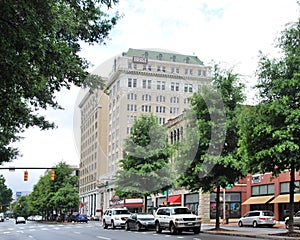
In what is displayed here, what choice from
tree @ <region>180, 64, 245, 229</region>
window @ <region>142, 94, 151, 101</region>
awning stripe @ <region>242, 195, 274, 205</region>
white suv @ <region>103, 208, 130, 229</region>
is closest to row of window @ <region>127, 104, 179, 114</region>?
window @ <region>142, 94, 151, 101</region>

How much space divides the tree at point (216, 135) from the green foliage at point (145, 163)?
1229cm

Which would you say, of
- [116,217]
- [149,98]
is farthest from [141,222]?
[149,98]

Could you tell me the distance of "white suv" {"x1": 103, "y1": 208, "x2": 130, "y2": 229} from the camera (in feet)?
142

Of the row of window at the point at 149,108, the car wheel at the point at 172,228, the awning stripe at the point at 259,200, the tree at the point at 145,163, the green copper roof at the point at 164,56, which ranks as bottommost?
the car wheel at the point at 172,228

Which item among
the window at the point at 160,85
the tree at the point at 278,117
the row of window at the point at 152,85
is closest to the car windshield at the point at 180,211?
the tree at the point at 278,117

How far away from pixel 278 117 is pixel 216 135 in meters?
9.13

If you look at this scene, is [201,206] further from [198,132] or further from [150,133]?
[198,132]

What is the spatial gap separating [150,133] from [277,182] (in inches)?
Result: 587

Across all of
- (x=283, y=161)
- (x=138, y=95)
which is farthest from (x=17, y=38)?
(x=138, y=95)

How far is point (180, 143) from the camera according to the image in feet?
121

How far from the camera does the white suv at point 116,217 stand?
43.4m

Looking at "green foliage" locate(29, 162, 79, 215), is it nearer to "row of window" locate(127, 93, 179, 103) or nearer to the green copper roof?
"row of window" locate(127, 93, 179, 103)

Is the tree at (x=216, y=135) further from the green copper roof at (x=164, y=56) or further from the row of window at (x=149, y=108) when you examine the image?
the green copper roof at (x=164, y=56)

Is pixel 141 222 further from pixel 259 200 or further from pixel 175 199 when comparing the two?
pixel 175 199
